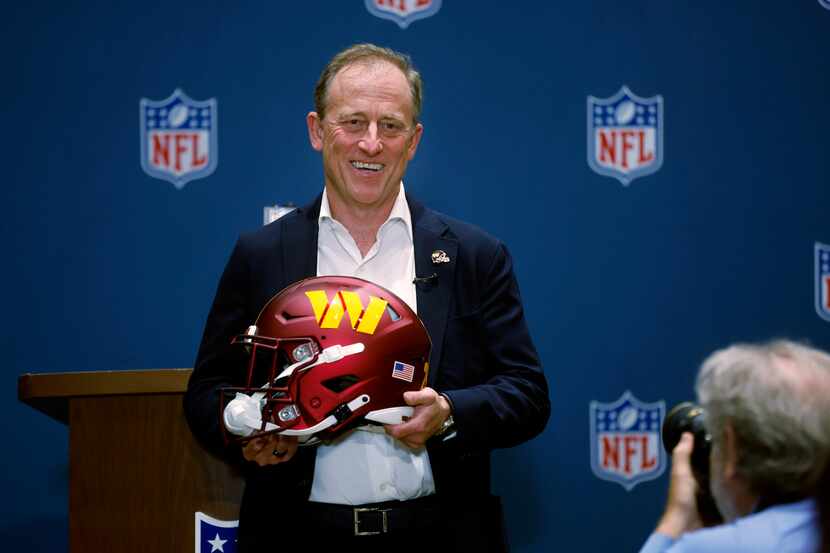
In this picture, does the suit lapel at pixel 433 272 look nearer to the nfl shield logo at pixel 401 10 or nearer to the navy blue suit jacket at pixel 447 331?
the navy blue suit jacket at pixel 447 331

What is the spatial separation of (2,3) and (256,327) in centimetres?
170

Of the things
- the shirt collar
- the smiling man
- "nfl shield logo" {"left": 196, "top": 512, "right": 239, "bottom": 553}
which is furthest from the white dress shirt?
the shirt collar

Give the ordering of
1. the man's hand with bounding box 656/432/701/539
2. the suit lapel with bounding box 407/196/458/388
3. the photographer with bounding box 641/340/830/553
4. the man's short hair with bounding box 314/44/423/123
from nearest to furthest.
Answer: the photographer with bounding box 641/340/830/553, the man's hand with bounding box 656/432/701/539, the suit lapel with bounding box 407/196/458/388, the man's short hair with bounding box 314/44/423/123

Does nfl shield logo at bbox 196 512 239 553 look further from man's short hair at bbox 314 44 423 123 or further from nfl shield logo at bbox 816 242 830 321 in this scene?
nfl shield logo at bbox 816 242 830 321

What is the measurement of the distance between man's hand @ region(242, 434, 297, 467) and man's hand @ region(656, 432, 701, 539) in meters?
0.70

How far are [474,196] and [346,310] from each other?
1.22 meters

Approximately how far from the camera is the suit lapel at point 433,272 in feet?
6.68

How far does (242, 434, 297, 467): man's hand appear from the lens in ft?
6.17

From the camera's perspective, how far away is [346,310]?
187cm

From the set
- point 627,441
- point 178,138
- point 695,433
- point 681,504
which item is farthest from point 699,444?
point 178,138

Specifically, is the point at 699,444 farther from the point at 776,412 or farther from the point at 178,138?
the point at 178,138

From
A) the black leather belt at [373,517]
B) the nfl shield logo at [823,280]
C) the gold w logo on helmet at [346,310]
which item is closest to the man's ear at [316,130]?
the gold w logo on helmet at [346,310]

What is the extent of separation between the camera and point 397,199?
7.18 feet

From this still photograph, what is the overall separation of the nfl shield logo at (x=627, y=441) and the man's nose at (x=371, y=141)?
125cm
